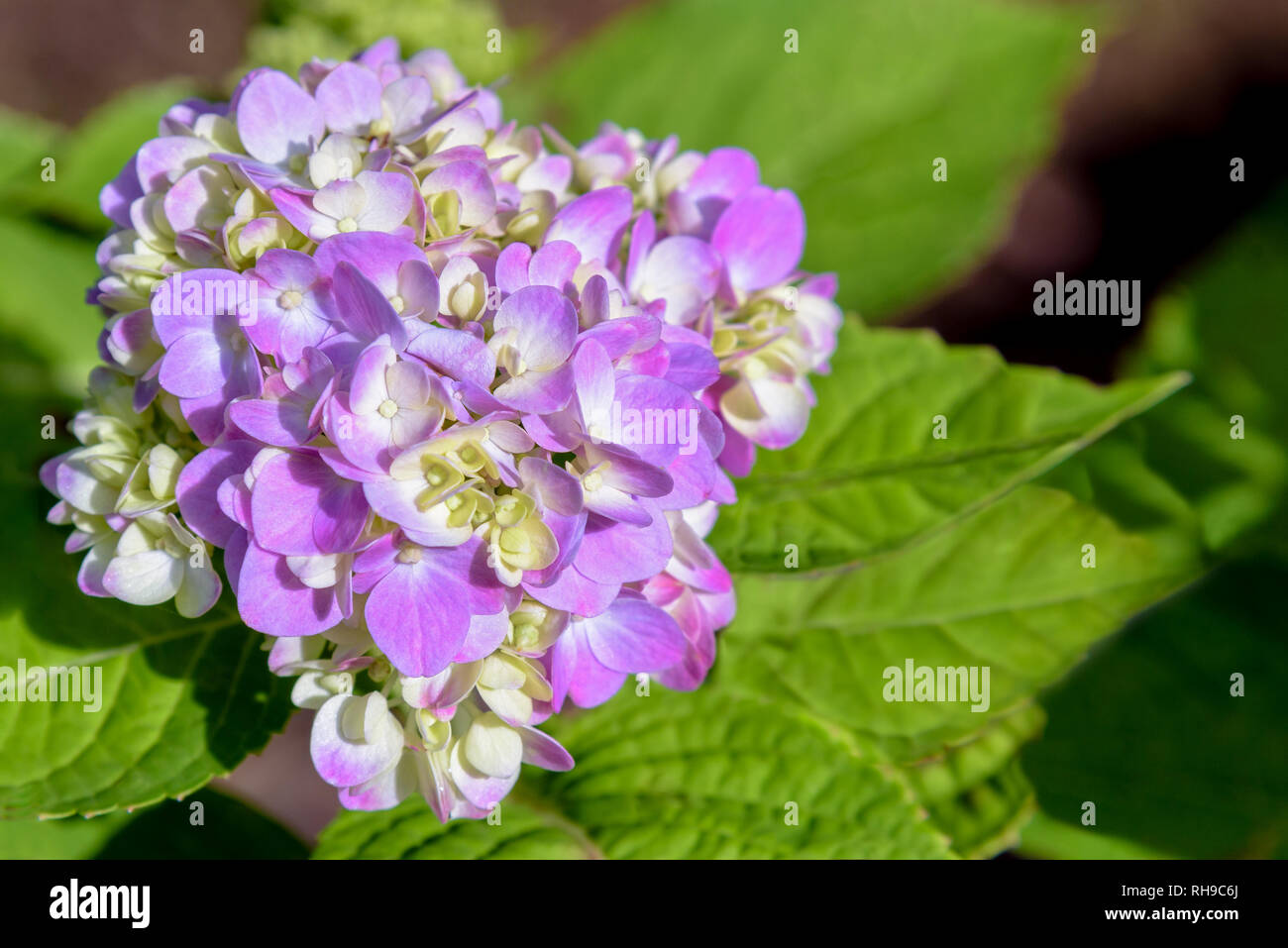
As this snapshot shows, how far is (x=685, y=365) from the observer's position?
0.87 metres

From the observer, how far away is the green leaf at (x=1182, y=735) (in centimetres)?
164

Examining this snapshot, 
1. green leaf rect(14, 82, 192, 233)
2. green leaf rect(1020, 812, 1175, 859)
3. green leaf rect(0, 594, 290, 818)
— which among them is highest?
green leaf rect(14, 82, 192, 233)

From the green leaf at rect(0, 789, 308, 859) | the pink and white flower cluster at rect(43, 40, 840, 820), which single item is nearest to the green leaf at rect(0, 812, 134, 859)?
the green leaf at rect(0, 789, 308, 859)

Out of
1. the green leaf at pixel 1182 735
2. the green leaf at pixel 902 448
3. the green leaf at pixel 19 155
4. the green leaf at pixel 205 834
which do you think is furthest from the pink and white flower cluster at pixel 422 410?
the green leaf at pixel 19 155

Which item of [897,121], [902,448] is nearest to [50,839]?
[902,448]

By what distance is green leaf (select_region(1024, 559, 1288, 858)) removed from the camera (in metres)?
1.64

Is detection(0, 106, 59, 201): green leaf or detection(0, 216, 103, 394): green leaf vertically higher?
detection(0, 106, 59, 201): green leaf

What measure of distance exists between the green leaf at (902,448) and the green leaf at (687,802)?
244mm

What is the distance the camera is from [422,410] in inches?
30.1

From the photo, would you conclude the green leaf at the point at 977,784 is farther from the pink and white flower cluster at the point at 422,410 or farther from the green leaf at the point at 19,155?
the green leaf at the point at 19,155

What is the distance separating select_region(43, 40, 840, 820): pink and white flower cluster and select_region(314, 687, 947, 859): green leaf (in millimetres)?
258

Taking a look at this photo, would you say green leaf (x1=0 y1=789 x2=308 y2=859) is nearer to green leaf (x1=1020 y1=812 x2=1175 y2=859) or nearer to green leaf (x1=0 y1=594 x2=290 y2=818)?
green leaf (x1=0 y1=594 x2=290 y2=818)

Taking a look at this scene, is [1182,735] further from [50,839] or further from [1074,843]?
[50,839]
